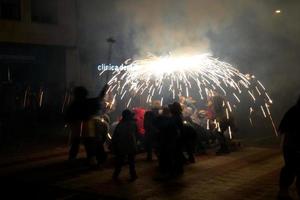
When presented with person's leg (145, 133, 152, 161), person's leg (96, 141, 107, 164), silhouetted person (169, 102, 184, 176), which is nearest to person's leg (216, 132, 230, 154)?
person's leg (145, 133, 152, 161)

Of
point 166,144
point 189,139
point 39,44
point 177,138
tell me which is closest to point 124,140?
point 166,144

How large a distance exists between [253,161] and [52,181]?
13.3ft

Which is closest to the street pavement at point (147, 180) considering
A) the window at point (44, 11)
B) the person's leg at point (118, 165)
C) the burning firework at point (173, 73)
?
the person's leg at point (118, 165)

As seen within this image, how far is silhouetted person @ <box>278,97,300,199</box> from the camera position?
6.52 meters

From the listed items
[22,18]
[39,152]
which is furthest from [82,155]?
[22,18]

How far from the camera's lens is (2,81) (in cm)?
1977

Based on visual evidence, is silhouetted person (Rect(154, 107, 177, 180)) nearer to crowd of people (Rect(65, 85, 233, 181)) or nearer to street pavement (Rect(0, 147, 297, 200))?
crowd of people (Rect(65, 85, 233, 181))

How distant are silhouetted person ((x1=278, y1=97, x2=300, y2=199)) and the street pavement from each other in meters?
0.42

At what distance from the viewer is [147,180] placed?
26.7ft

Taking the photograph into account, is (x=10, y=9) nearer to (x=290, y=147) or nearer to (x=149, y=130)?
(x=149, y=130)

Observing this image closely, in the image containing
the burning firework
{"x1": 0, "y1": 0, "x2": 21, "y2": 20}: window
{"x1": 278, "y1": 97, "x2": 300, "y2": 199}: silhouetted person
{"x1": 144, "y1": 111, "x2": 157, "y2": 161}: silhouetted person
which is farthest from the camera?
{"x1": 0, "y1": 0, "x2": 21, "y2": 20}: window

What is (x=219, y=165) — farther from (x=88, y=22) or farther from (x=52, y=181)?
(x=88, y=22)

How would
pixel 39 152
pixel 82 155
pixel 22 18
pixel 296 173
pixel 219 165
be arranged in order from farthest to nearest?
1. pixel 22 18
2. pixel 39 152
3. pixel 82 155
4. pixel 219 165
5. pixel 296 173

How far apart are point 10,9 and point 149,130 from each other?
1298cm
